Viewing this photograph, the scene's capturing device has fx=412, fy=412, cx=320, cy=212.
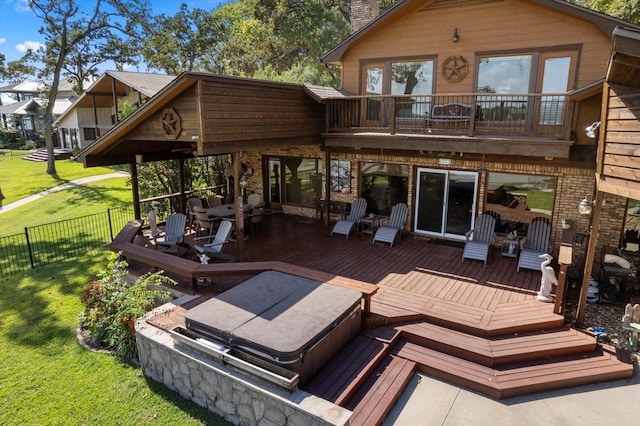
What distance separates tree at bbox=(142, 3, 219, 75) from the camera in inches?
1548

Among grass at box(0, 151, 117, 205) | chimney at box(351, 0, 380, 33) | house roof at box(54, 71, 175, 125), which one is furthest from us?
grass at box(0, 151, 117, 205)

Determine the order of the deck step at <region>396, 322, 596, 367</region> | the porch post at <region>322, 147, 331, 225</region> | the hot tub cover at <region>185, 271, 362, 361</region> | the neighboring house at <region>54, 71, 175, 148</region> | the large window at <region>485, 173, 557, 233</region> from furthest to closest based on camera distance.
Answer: the neighboring house at <region>54, 71, 175, 148</region> → the porch post at <region>322, 147, 331, 225</region> → the large window at <region>485, 173, 557, 233</region> → the deck step at <region>396, 322, 596, 367</region> → the hot tub cover at <region>185, 271, 362, 361</region>

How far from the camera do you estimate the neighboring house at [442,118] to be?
8516 mm

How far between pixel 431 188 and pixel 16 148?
5170cm

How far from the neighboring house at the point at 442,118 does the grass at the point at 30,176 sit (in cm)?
1719

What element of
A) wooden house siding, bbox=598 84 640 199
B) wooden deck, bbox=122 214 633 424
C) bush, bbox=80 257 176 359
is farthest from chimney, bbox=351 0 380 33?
bush, bbox=80 257 176 359

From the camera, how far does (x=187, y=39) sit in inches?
1662

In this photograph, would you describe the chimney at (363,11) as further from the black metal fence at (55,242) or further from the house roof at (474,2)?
the black metal fence at (55,242)

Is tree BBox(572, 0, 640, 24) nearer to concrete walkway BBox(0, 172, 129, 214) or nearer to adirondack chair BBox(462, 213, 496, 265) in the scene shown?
adirondack chair BBox(462, 213, 496, 265)

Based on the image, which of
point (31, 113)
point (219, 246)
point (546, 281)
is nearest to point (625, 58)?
point (546, 281)

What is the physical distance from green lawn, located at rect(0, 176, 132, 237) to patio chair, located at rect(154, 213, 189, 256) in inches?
364

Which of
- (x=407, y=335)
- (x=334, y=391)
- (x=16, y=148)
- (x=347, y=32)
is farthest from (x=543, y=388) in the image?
(x=16, y=148)

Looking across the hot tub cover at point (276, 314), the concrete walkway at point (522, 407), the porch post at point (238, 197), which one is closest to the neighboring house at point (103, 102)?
the porch post at point (238, 197)

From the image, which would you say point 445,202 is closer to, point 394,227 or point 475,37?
point 394,227
